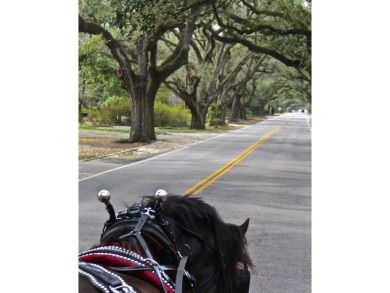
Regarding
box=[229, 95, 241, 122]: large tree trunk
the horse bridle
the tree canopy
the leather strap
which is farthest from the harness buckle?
box=[229, 95, 241, 122]: large tree trunk

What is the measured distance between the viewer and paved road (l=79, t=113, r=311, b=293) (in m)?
5.56

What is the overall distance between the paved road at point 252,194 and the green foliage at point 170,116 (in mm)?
3080

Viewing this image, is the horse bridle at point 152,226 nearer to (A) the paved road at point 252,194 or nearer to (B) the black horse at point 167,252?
(B) the black horse at point 167,252

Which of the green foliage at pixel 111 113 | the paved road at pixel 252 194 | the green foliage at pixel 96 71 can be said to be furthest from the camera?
the green foliage at pixel 111 113

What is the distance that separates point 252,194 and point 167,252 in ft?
24.7

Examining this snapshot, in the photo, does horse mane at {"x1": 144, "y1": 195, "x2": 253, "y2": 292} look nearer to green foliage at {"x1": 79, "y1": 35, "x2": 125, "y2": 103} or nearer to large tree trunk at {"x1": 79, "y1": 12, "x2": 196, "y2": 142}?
green foliage at {"x1": 79, "y1": 35, "x2": 125, "y2": 103}

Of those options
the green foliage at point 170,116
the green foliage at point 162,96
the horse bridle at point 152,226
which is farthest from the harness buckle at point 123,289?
the green foliage at point 162,96

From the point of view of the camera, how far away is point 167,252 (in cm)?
240

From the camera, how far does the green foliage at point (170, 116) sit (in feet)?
71.7

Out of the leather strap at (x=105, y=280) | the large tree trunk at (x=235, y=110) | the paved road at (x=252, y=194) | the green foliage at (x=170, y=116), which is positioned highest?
the large tree trunk at (x=235, y=110)
